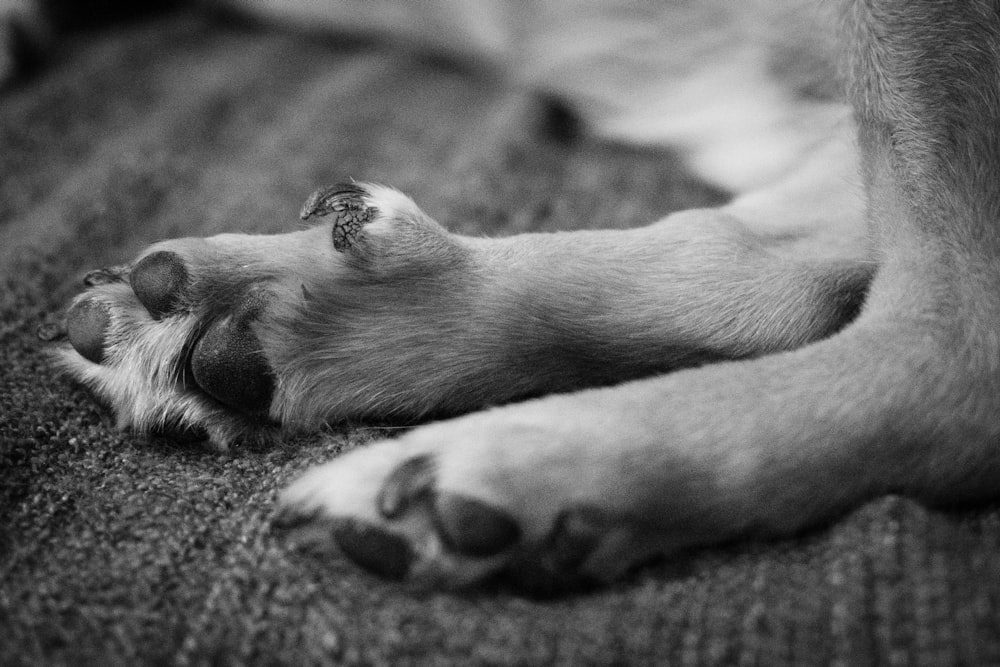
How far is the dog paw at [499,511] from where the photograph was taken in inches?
23.8

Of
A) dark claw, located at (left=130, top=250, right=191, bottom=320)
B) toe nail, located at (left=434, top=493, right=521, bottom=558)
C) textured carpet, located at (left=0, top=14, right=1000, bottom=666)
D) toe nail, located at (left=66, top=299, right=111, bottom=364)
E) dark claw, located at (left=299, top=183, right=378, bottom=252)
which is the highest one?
dark claw, located at (left=299, top=183, right=378, bottom=252)

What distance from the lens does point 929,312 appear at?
722mm

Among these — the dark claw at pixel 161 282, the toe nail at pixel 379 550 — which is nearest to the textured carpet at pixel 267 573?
the toe nail at pixel 379 550

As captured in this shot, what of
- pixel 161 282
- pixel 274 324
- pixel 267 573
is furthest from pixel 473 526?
pixel 161 282

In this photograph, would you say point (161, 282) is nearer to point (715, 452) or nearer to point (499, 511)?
point (499, 511)

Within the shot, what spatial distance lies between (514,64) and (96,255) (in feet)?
3.16

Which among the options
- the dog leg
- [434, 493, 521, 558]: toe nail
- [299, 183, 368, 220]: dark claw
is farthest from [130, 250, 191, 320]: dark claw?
[434, 493, 521, 558]: toe nail

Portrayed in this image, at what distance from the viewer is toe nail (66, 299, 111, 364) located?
0.81 meters

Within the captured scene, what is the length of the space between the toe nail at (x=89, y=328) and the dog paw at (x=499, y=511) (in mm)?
305

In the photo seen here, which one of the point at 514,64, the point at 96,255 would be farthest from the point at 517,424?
the point at 514,64

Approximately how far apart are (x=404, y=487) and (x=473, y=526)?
6cm

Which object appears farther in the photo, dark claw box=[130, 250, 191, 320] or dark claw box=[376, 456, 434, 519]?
dark claw box=[130, 250, 191, 320]

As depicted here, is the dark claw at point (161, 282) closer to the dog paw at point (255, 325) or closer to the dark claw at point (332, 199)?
the dog paw at point (255, 325)

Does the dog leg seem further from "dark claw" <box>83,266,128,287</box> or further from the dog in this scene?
"dark claw" <box>83,266,128,287</box>
